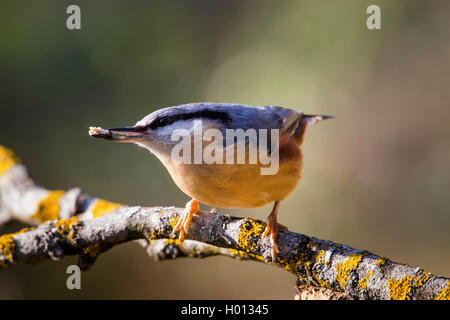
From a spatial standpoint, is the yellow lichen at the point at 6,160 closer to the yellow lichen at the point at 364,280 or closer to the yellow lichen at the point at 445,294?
the yellow lichen at the point at 364,280

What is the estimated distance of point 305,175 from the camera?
4152 mm

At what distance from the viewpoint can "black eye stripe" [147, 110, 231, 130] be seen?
75.7 inches

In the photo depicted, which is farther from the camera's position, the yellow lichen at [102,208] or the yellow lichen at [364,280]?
the yellow lichen at [102,208]

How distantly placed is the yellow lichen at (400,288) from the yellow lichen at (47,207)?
1892 millimetres

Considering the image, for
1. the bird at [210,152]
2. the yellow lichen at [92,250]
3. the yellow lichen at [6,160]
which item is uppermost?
the bird at [210,152]

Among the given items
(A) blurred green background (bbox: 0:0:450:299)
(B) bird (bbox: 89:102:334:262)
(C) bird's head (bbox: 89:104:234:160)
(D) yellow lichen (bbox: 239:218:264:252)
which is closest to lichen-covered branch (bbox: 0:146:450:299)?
(D) yellow lichen (bbox: 239:218:264:252)

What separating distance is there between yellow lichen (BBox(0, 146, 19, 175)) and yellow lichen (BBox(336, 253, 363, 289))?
7.36 feet

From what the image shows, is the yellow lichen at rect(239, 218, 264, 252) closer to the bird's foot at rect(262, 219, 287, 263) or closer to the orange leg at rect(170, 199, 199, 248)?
the bird's foot at rect(262, 219, 287, 263)

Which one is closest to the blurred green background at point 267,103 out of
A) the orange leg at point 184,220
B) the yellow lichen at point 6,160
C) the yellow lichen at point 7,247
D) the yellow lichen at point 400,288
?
the yellow lichen at point 6,160

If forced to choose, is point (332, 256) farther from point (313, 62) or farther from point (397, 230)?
point (313, 62)

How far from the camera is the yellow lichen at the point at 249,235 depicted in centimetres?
181

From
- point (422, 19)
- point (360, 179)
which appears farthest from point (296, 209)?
point (422, 19)

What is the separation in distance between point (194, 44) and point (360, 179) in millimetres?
1891

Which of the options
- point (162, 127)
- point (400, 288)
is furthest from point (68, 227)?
point (400, 288)
